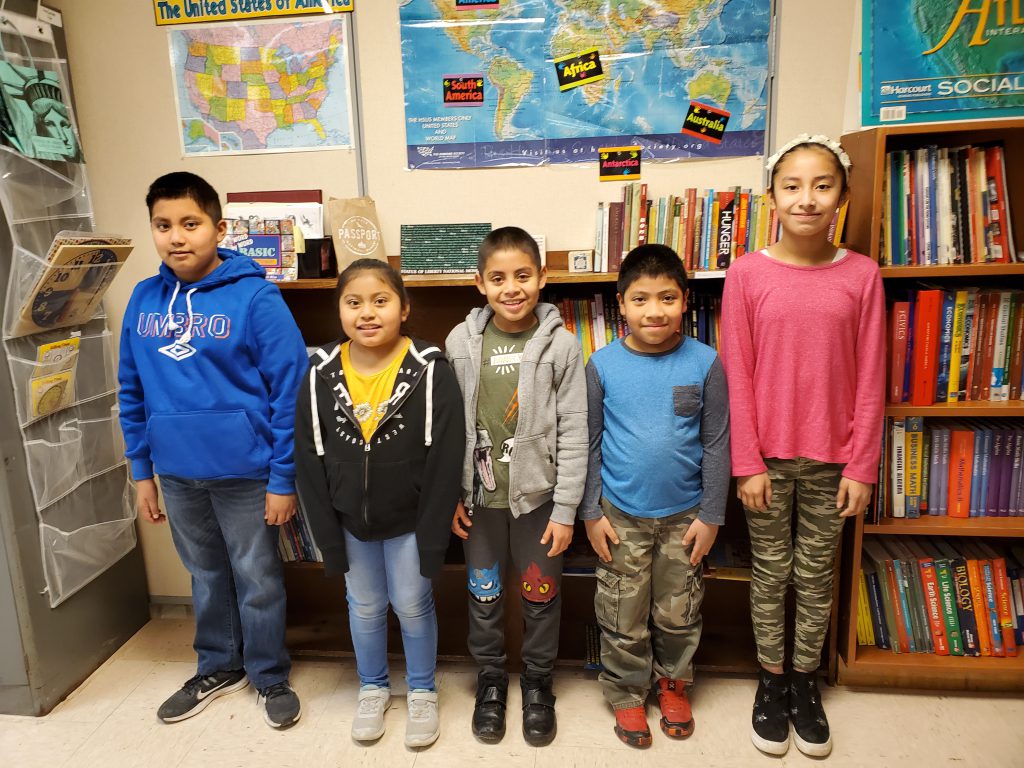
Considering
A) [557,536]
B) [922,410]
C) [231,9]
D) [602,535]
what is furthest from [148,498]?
[922,410]

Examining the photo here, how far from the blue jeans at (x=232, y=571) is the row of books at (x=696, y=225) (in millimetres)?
1218

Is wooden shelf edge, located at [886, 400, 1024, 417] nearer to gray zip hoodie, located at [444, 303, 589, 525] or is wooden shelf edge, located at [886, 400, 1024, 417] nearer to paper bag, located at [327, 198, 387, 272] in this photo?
gray zip hoodie, located at [444, 303, 589, 525]

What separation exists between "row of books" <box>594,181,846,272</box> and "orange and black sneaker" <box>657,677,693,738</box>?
115 centimetres

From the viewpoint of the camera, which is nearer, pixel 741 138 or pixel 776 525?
pixel 776 525

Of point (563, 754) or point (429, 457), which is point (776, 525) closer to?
point (563, 754)

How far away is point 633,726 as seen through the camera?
5.82 ft

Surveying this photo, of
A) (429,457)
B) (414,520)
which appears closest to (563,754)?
(414,520)

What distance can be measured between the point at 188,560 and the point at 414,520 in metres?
0.74

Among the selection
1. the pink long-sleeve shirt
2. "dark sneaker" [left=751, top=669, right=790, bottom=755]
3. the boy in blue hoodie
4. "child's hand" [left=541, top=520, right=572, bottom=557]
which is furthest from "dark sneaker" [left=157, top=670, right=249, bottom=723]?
the pink long-sleeve shirt

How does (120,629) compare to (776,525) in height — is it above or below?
below

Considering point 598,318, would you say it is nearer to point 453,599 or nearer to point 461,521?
point 461,521

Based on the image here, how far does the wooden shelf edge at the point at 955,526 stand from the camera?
1.82m

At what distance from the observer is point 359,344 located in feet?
5.65

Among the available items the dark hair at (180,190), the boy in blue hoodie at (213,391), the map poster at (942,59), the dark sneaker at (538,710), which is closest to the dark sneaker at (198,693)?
the boy in blue hoodie at (213,391)
